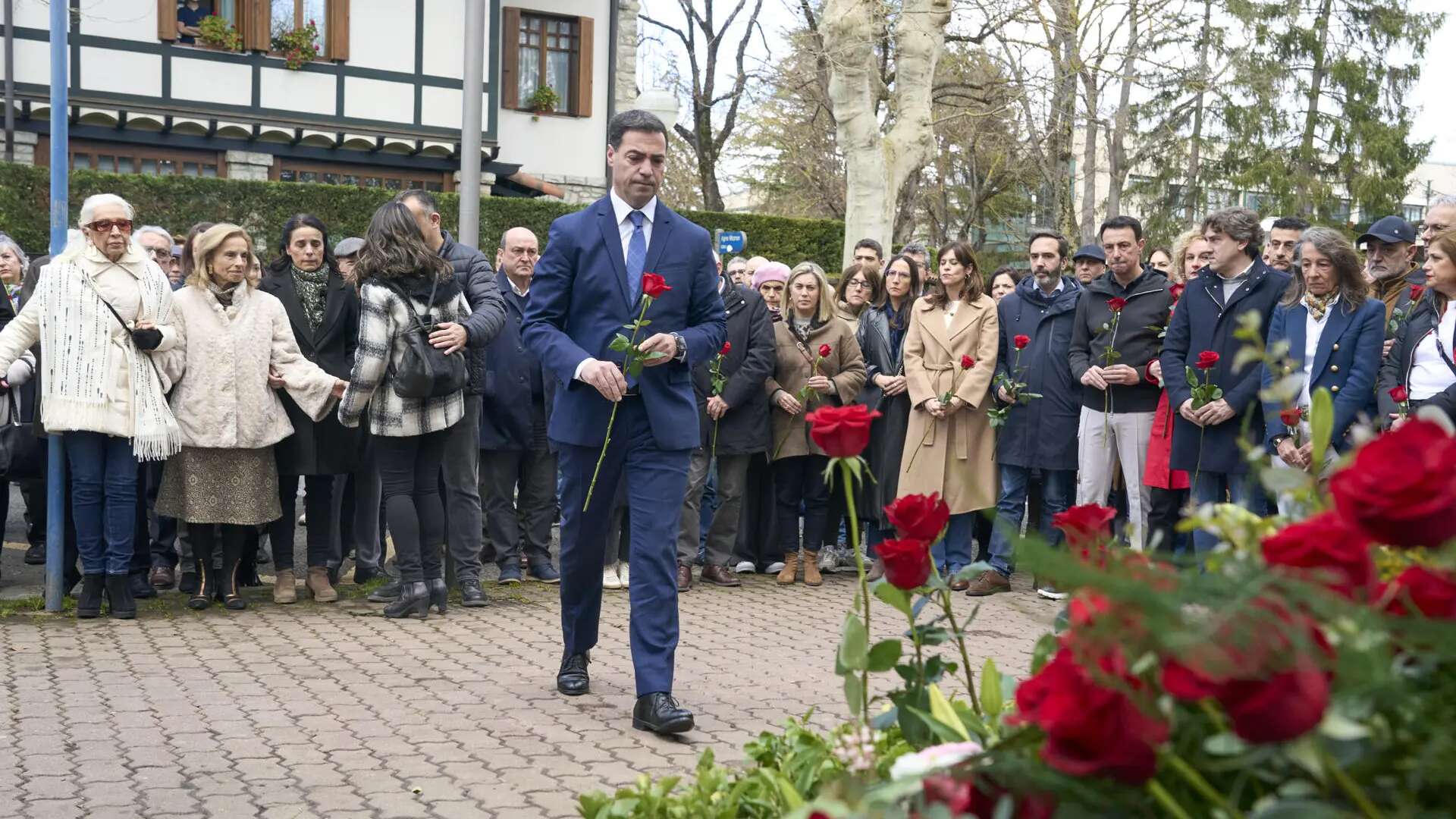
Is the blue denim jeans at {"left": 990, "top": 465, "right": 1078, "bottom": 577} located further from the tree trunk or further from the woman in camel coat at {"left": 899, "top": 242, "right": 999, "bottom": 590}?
the tree trunk

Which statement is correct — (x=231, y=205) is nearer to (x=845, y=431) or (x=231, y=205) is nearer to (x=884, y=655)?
(x=845, y=431)

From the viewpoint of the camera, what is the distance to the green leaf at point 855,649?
2635mm

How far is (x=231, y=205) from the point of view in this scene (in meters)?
23.5

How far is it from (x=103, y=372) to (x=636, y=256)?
3.45 metres

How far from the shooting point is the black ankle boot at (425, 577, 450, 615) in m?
8.45

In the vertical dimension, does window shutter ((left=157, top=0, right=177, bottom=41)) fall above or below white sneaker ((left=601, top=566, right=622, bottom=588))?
above

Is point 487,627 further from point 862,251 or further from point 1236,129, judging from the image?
point 1236,129

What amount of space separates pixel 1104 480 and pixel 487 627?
391 centimetres

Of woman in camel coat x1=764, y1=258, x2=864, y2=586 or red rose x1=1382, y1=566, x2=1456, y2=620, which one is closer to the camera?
red rose x1=1382, y1=566, x2=1456, y2=620

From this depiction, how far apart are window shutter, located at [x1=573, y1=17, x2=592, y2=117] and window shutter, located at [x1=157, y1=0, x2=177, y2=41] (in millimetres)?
7534

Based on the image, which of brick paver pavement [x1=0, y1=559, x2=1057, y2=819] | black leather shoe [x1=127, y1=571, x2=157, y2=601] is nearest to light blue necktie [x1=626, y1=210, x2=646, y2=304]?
brick paver pavement [x1=0, y1=559, x2=1057, y2=819]

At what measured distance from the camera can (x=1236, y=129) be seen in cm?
4475

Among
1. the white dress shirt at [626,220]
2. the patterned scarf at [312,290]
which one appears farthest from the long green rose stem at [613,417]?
the patterned scarf at [312,290]

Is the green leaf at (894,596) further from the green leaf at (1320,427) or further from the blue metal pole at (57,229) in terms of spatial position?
the blue metal pole at (57,229)
